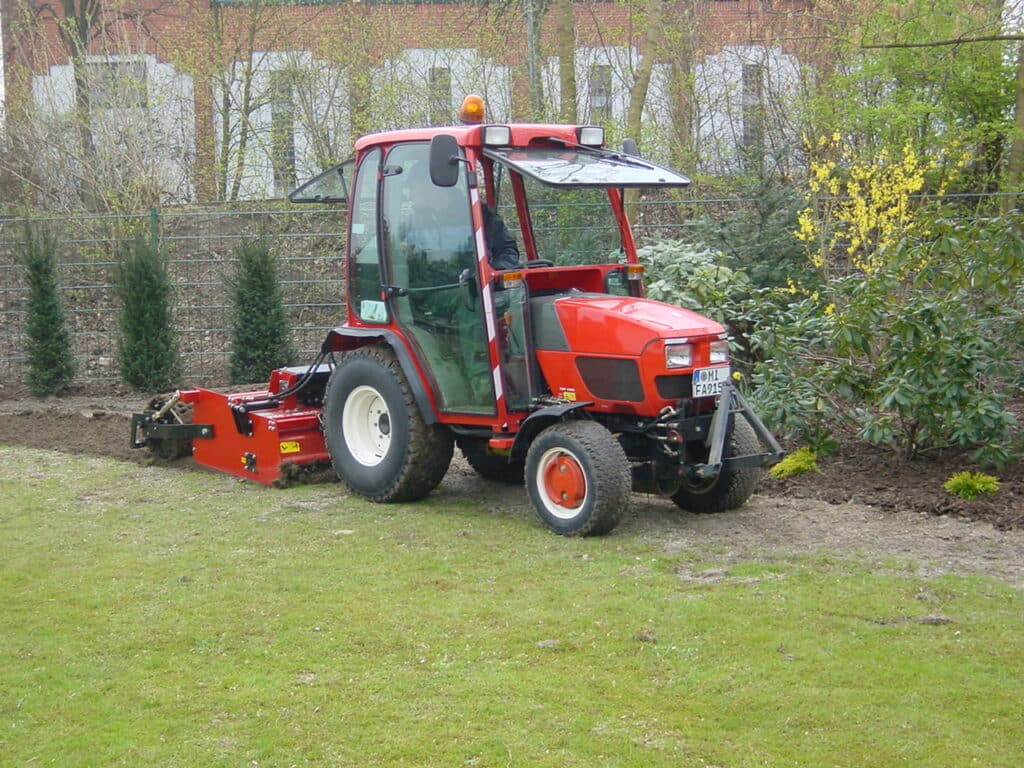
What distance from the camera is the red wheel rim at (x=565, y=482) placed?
24.1 feet

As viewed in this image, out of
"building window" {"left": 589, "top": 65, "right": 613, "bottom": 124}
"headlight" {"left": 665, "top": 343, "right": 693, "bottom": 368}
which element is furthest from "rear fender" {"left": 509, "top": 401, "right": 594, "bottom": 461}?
"building window" {"left": 589, "top": 65, "right": 613, "bottom": 124}

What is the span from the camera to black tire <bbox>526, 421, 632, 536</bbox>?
7168 millimetres

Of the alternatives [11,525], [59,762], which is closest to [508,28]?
[11,525]

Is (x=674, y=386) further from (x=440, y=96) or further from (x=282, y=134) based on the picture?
(x=282, y=134)

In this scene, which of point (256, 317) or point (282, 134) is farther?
point (282, 134)

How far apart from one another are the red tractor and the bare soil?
282 millimetres

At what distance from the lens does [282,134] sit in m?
20.5

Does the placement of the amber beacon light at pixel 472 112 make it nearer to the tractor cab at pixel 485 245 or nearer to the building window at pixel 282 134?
the tractor cab at pixel 485 245

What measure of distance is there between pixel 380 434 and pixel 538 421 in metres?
1.49

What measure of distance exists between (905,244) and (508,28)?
11.6m

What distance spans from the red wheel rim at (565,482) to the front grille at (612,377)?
459mm

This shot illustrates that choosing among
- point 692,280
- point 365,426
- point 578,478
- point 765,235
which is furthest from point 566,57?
point 578,478

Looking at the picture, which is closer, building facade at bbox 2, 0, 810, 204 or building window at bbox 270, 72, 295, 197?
building facade at bbox 2, 0, 810, 204

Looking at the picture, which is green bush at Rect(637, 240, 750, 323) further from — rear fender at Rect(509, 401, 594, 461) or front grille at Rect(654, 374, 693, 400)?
rear fender at Rect(509, 401, 594, 461)
